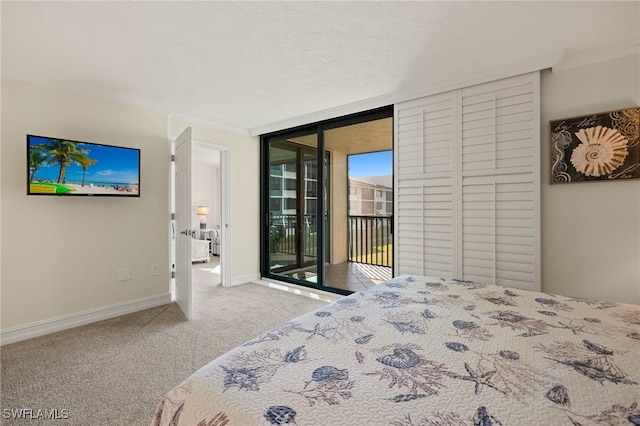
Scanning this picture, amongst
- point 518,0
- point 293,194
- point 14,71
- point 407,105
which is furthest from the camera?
point 293,194

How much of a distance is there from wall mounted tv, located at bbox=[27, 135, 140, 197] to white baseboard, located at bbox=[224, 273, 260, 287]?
1771 millimetres

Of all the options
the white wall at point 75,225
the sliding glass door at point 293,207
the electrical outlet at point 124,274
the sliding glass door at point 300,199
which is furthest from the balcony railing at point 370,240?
the electrical outlet at point 124,274

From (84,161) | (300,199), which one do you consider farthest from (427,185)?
(84,161)

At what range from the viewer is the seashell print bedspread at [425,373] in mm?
711

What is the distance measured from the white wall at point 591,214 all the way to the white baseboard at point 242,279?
3621mm

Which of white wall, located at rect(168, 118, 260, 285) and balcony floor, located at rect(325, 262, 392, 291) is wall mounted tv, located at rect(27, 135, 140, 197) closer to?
white wall, located at rect(168, 118, 260, 285)

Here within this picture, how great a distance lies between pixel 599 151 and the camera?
7.17ft

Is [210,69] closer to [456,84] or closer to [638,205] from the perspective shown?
[456,84]

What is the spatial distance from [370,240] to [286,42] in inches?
174

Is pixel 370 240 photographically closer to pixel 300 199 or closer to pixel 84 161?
pixel 300 199

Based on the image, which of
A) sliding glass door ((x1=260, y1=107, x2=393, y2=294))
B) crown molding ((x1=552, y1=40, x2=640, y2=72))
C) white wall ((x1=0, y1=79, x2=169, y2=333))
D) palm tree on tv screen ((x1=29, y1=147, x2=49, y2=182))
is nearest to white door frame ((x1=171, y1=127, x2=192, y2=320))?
white wall ((x1=0, y1=79, x2=169, y2=333))

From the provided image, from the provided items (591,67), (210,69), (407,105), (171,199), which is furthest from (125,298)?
(591,67)

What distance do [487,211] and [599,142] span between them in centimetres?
88

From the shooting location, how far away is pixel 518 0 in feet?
5.57
